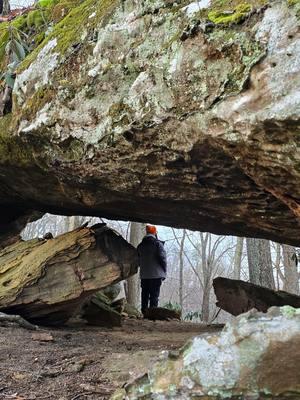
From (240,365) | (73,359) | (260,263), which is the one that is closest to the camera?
(240,365)

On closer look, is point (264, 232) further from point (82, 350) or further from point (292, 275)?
point (292, 275)

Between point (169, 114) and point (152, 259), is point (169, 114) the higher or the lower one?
the higher one

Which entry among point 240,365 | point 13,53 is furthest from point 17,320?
point 240,365

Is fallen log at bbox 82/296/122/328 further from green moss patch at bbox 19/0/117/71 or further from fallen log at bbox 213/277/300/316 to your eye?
green moss patch at bbox 19/0/117/71

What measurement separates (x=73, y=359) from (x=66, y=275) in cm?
180

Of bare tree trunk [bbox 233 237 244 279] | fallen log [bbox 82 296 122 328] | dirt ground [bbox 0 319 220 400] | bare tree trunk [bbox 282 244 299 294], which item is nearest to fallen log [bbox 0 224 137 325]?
dirt ground [bbox 0 319 220 400]

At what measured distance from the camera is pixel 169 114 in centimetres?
389

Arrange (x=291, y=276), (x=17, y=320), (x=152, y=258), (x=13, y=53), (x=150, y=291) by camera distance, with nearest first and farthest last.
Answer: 1. (x=13, y=53)
2. (x=17, y=320)
3. (x=152, y=258)
4. (x=150, y=291)
5. (x=291, y=276)

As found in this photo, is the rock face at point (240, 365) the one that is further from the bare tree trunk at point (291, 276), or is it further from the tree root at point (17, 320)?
the bare tree trunk at point (291, 276)

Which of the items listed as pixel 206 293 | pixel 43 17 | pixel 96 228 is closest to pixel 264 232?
pixel 96 228

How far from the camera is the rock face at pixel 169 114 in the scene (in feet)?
10.8

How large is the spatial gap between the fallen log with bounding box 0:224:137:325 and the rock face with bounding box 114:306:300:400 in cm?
343

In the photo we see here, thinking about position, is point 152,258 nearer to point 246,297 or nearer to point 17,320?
point 246,297

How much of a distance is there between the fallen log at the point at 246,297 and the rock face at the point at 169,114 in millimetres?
1981
